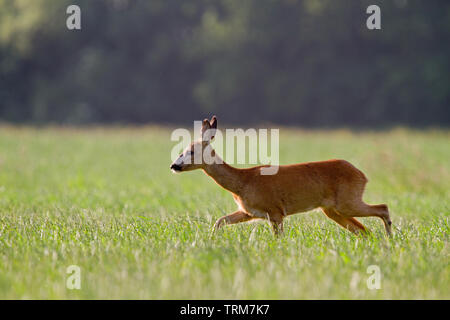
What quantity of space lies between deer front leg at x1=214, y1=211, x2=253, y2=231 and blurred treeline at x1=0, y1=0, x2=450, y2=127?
35479 mm

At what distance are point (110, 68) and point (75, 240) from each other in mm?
40074

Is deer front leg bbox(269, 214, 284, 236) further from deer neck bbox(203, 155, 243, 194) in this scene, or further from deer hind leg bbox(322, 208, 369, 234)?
deer hind leg bbox(322, 208, 369, 234)

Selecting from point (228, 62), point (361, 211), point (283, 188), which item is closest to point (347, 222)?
point (361, 211)

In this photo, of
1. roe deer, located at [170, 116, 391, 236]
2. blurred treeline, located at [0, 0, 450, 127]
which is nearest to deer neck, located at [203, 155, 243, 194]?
roe deer, located at [170, 116, 391, 236]

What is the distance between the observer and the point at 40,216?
8.59 meters

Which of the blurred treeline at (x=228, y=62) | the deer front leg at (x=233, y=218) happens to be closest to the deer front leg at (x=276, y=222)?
A: the deer front leg at (x=233, y=218)

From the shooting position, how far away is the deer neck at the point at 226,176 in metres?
7.25

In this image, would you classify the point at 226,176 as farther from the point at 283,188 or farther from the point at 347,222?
the point at 347,222

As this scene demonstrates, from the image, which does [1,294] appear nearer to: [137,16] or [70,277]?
[70,277]

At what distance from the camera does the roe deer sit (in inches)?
279

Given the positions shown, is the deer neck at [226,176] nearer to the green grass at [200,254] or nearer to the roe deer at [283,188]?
the roe deer at [283,188]

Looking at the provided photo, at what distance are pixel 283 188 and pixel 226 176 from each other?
0.61 metres

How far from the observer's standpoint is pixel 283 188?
7.20 meters

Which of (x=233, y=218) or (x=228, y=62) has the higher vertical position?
(x=228, y=62)
